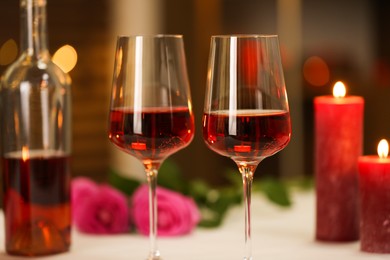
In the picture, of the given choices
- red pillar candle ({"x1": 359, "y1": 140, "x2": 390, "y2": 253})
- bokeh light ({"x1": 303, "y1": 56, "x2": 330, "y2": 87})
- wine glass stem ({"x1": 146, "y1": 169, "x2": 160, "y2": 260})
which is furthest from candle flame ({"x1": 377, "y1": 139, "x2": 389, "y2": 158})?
bokeh light ({"x1": 303, "y1": 56, "x2": 330, "y2": 87})

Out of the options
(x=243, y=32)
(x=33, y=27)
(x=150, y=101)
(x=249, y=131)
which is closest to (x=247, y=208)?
(x=249, y=131)

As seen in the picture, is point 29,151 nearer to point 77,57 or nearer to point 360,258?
point 360,258

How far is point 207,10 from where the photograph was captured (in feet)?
14.4

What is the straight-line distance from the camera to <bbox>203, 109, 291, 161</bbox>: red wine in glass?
3.73 ft

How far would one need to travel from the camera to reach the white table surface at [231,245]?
1.30m

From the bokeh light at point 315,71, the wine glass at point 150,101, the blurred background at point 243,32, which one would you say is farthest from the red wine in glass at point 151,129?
the bokeh light at point 315,71

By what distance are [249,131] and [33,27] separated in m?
0.42

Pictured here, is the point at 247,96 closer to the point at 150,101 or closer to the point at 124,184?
the point at 150,101

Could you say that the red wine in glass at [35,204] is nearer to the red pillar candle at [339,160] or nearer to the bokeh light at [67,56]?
the red pillar candle at [339,160]

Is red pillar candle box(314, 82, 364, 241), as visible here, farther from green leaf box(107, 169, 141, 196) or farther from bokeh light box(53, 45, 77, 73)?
bokeh light box(53, 45, 77, 73)

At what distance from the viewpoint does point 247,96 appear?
1131 millimetres

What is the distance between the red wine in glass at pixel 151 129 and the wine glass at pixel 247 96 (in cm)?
7

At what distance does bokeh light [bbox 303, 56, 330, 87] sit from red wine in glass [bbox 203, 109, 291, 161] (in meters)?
3.35

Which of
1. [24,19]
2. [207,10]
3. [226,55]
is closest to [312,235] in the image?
[226,55]
